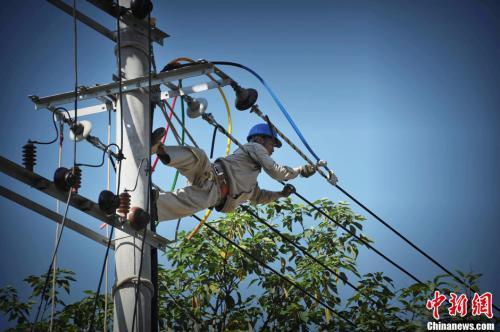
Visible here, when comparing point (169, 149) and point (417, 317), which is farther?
point (417, 317)

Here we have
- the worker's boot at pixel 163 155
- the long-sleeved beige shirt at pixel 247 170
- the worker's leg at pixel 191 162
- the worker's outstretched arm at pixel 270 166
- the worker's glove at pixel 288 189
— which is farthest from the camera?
the worker's glove at pixel 288 189

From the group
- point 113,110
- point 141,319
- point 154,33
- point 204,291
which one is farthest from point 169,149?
point 204,291

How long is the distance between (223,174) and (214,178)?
0.21 m

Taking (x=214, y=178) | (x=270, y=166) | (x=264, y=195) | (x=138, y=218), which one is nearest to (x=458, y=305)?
(x=264, y=195)

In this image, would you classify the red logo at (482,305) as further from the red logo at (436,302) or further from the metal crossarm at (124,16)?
the metal crossarm at (124,16)

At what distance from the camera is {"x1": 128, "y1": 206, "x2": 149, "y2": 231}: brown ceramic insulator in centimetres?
444

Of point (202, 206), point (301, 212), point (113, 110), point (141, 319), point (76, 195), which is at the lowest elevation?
point (141, 319)

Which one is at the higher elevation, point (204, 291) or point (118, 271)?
point (204, 291)

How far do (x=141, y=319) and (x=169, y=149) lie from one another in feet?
4.79

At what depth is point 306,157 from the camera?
262 inches

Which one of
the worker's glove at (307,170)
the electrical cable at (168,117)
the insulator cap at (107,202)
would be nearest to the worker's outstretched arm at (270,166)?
the worker's glove at (307,170)

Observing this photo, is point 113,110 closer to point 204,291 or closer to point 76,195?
point 76,195

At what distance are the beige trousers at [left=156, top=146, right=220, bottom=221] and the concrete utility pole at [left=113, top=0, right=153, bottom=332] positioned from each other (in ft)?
1.57

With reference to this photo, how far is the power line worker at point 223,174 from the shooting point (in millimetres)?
5367
